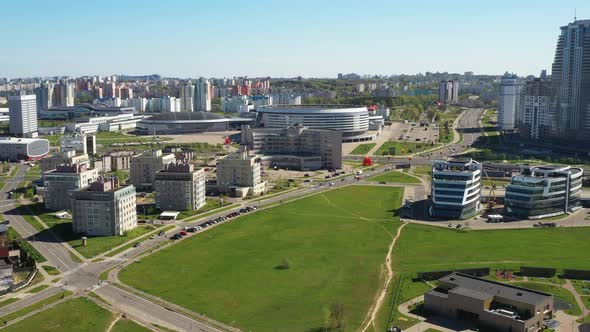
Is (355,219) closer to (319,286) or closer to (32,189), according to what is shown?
(319,286)

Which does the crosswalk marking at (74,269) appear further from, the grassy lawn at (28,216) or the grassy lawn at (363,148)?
the grassy lawn at (363,148)

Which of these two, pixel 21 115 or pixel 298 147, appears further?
pixel 21 115

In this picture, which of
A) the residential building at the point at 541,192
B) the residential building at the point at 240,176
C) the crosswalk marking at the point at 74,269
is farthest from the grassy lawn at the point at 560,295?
the residential building at the point at 240,176

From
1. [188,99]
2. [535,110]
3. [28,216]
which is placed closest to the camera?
[28,216]

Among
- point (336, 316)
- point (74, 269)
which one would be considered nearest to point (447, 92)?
point (74, 269)

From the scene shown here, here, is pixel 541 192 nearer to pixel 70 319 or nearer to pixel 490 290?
pixel 490 290

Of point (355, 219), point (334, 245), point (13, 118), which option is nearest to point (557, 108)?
point (355, 219)

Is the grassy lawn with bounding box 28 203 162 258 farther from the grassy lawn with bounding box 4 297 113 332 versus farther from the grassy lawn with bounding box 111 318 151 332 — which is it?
the grassy lawn with bounding box 111 318 151 332
